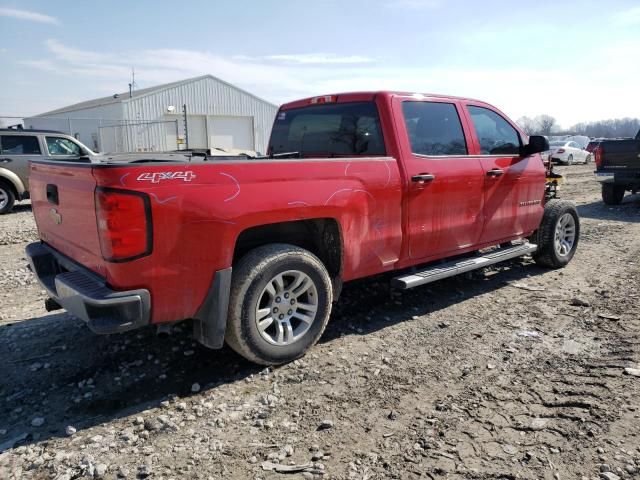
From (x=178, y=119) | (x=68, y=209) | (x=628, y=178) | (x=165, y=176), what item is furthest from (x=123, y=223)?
(x=178, y=119)

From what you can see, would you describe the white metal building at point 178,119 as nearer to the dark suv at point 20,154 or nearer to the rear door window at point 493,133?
the dark suv at point 20,154

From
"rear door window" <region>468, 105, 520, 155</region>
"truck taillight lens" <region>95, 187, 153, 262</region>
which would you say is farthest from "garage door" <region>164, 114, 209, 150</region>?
"truck taillight lens" <region>95, 187, 153, 262</region>

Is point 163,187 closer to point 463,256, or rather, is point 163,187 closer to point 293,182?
point 293,182

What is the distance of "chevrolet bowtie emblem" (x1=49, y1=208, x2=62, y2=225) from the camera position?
11.5 feet

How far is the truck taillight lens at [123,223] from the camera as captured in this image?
2781 mm

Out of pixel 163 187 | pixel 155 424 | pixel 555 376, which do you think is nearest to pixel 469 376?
pixel 555 376

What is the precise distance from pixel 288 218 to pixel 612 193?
11.5 metres

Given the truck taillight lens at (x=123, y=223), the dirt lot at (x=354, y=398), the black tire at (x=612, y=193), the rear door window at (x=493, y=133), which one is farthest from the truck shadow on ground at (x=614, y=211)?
the truck taillight lens at (x=123, y=223)

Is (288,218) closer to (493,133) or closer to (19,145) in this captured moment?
(493,133)

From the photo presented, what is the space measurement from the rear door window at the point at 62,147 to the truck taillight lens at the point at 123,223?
10.7 metres

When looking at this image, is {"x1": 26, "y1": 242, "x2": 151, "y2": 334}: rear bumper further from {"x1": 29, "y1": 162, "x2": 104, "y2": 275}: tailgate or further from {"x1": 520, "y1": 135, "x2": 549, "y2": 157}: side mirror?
{"x1": 520, "y1": 135, "x2": 549, "y2": 157}: side mirror

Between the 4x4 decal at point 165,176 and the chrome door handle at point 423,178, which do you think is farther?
the chrome door handle at point 423,178

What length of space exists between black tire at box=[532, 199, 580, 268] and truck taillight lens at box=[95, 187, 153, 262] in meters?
5.03

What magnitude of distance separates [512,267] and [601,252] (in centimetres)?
180
